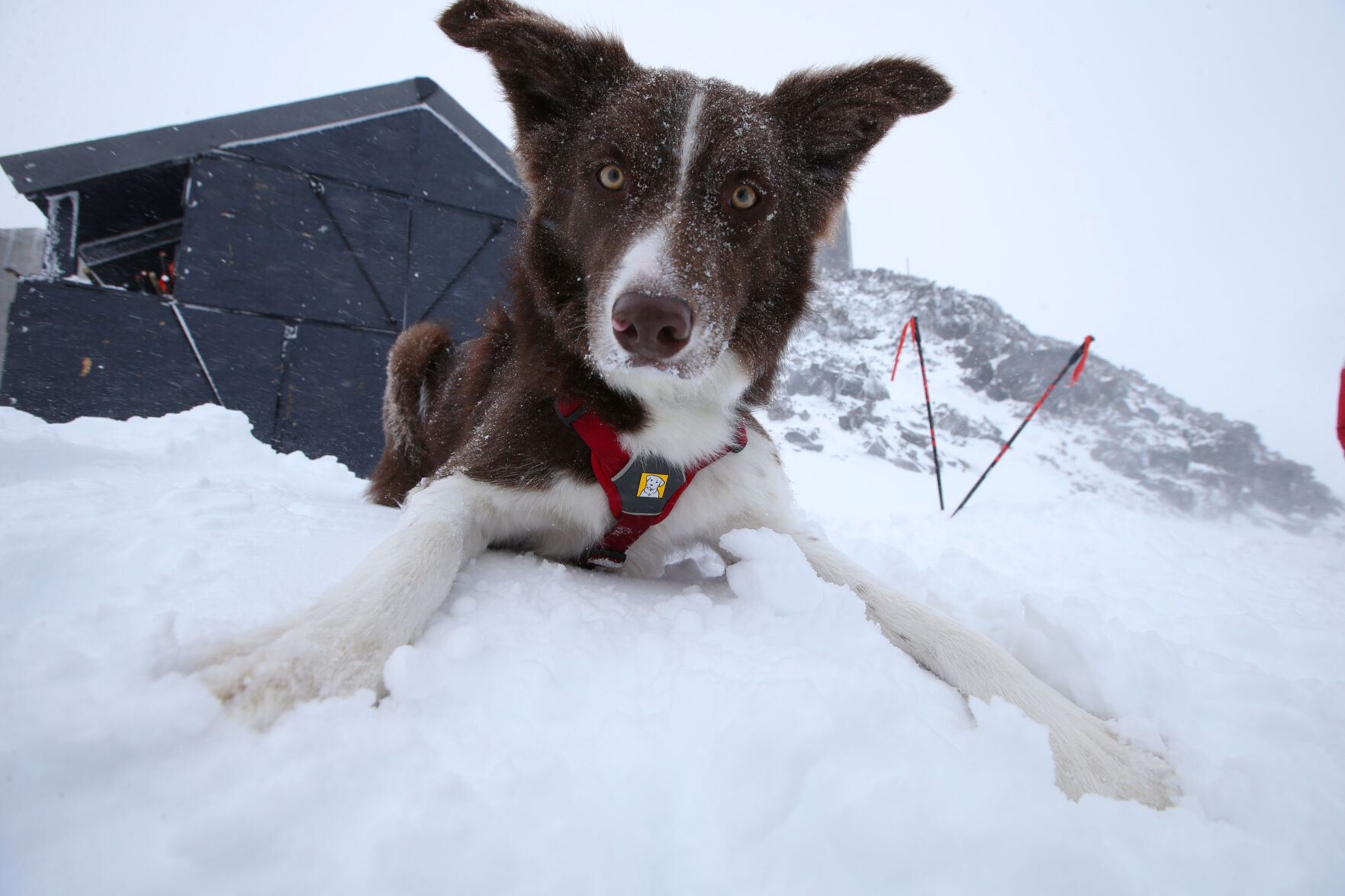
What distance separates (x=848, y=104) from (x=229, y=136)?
7.35 m

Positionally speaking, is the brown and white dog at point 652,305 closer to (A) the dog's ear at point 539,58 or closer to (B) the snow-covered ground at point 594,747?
(A) the dog's ear at point 539,58

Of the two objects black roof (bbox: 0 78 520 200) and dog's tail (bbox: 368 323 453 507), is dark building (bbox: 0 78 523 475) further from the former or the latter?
dog's tail (bbox: 368 323 453 507)

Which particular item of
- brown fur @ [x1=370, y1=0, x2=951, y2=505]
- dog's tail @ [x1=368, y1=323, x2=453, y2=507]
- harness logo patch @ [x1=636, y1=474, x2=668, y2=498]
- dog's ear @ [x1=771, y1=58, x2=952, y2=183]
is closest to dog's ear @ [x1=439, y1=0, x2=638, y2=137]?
brown fur @ [x1=370, y1=0, x2=951, y2=505]

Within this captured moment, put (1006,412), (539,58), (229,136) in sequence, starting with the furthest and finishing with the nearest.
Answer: (1006,412), (229,136), (539,58)

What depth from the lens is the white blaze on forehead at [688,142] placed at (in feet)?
7.01

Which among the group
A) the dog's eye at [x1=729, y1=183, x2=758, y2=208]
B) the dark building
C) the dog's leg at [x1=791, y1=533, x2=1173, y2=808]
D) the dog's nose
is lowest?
the dark building

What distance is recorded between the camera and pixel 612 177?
219 cm

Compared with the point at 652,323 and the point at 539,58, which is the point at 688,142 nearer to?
the point at 539,58

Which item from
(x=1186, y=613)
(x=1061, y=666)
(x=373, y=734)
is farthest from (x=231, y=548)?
(x=1186, y=613)

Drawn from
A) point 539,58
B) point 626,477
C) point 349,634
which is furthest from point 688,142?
point 349,634

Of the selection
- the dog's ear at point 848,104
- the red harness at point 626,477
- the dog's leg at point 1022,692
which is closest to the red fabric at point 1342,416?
the dog's ear at point 848,104

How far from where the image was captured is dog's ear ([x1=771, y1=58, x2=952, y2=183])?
2469 millimetres

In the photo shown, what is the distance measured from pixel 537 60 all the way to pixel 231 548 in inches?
88.7

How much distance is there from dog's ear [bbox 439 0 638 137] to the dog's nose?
4.31 ft
